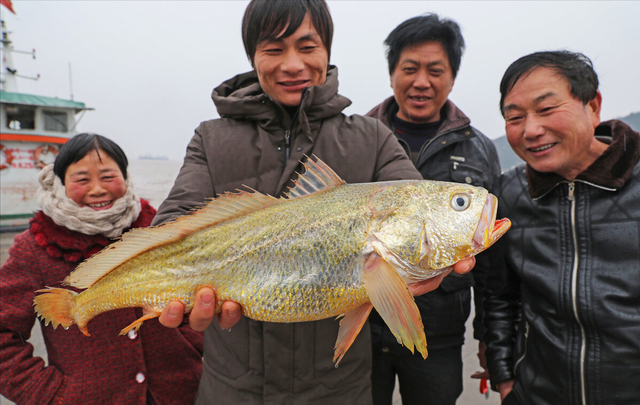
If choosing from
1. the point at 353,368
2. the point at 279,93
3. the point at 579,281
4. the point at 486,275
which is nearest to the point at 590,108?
the point at 579,281

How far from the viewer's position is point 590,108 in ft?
7.38

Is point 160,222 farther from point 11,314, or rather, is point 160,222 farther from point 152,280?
point 11,314

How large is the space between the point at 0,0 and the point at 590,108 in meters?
21.2

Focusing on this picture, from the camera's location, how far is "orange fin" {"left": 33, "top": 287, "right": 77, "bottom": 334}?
183cm

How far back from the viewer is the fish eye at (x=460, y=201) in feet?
5.34

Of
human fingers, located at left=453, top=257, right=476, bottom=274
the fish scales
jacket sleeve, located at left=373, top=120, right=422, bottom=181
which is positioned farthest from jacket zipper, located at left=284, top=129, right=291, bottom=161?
human fingers, located at left=453, top=257, right=476, bottom=274

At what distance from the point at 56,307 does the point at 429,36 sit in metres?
3.38

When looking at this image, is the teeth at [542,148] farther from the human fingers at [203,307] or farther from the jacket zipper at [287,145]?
the human fingers at [203,307]

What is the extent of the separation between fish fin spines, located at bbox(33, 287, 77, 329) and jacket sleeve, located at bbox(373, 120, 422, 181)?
1.85 meters

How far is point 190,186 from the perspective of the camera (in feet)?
6.49

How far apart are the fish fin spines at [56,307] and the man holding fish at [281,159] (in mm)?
610

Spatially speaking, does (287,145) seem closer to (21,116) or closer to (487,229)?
(487,229)

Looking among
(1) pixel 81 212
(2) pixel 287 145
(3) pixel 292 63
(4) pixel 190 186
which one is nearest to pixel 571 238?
(2) pixel 287 145

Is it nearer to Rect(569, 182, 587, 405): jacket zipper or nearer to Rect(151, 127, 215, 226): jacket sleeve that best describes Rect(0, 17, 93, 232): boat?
Rect(151, 127, 215, 226): jacket sleeve
